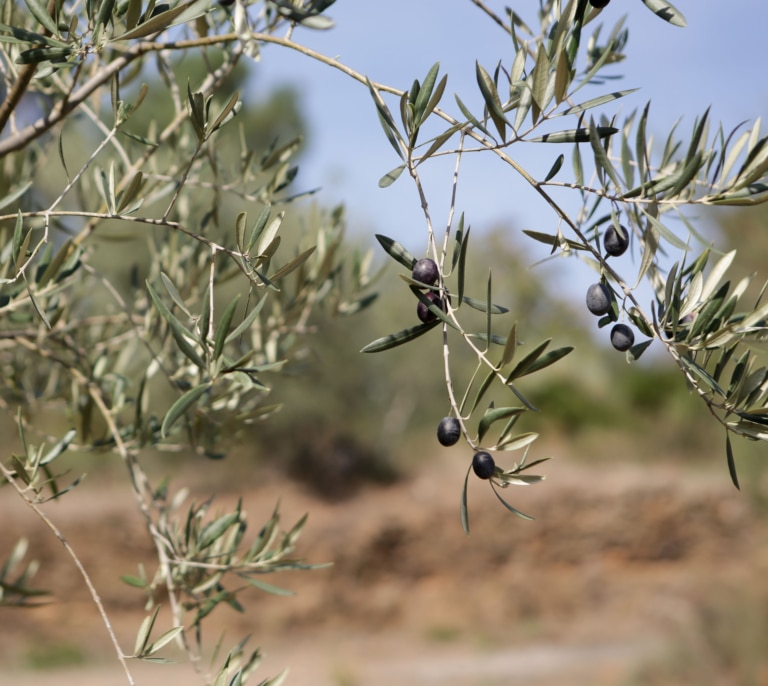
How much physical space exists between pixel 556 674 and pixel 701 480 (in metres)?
4.45

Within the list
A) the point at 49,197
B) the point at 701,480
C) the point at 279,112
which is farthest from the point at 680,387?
the point at 279,112

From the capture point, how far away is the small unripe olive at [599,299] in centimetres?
86

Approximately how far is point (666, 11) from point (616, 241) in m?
0.26

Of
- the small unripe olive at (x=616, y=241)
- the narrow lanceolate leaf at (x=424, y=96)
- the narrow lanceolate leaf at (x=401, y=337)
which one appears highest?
the narrow lanceolate leaf at (x=424, y=96)

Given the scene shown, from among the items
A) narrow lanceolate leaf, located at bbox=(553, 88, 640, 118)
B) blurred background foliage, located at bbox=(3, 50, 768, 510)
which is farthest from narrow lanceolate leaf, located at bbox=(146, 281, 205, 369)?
blurred background foliage, located at bbox=(3, 50, 768, 510)

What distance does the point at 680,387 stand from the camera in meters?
14.0

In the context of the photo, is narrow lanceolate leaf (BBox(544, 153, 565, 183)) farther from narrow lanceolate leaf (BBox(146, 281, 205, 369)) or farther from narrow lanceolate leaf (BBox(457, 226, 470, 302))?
narrow lanceolate leaf (BBox(146, 281, 205, 369))

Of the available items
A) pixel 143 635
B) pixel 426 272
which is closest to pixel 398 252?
pixel 426 272

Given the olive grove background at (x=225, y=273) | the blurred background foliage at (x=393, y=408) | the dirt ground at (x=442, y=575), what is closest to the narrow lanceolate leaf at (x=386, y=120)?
the olive grove background at (x=225, y=273)

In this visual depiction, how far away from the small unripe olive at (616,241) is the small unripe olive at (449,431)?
10.0 inches

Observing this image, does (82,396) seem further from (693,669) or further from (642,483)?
(642,483)

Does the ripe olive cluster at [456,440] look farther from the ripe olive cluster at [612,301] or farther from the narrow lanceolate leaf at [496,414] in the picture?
the ripe olive cluster at [612,301]

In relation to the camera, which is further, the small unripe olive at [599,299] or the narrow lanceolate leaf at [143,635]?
the narrow lanceolate leaf at [143,635]

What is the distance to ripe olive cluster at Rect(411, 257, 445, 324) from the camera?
85cm
